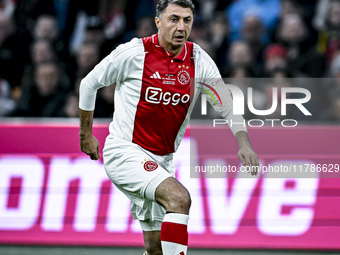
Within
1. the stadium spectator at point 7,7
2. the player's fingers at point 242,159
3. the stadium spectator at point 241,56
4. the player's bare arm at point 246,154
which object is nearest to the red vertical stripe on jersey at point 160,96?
the player's bare arm at point 246,154

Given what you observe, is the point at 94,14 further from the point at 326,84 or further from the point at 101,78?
the point at 101,78

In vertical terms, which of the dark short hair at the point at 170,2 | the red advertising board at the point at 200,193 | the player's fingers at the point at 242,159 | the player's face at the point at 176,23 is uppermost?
the dark short hair at the point at 170,2

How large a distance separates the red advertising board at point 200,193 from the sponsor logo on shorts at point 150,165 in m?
1.85

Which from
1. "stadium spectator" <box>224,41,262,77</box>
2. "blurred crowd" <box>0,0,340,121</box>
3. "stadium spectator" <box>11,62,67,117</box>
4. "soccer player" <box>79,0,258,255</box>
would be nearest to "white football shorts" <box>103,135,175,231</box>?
"soccer player" <box>79,0,258,255</box>

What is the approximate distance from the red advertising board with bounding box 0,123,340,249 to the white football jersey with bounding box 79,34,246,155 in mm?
1662

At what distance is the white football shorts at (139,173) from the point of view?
360cm

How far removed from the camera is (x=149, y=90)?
3.78 meters

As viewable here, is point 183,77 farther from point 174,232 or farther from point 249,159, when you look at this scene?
point 174,232

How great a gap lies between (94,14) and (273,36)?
Answer: 2.73 meters

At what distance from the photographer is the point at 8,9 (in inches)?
343

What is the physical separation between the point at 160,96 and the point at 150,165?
49cm

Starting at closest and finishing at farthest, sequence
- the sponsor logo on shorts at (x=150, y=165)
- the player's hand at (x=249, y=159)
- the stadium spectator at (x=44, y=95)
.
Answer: the player's hand at (x=249, y=159), the sponsor logo on shorts at (x=150, y=165), the stadium spectator at (x=44, y=95)

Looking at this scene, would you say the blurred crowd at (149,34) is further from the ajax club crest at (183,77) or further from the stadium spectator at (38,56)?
the ajax club crest at (183,77)

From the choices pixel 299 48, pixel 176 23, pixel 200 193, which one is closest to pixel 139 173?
pixel 176 23
